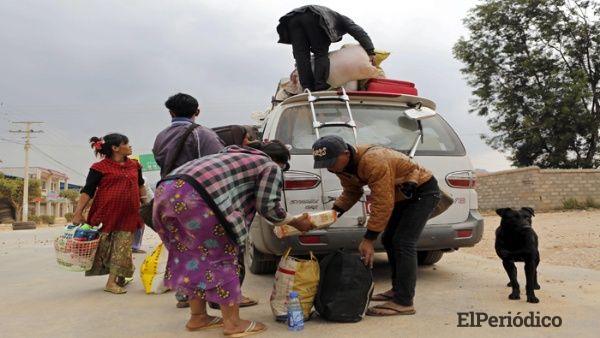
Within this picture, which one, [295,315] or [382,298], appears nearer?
[295,315]

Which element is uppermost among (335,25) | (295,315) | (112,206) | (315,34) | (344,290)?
(335,25)

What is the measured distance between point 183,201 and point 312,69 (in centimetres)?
319

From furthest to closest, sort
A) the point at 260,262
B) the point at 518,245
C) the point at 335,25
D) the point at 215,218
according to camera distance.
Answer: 1. the point at 335,25
2. the point at 260,262
3. the point at 518,245
4. the point at 215,218

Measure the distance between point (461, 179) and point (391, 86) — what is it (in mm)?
1251

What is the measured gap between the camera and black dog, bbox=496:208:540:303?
393 centimetres

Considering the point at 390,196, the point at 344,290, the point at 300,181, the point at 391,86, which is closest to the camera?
the point at 390,196

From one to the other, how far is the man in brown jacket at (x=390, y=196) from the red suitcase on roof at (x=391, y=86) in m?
1.67

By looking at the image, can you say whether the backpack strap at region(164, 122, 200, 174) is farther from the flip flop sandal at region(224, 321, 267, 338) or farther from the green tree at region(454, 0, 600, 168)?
the green tree at region(454, 0, 600, 168)

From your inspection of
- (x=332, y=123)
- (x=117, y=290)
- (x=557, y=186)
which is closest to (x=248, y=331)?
(x=332, y=123)

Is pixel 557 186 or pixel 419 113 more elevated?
pixel 419 113

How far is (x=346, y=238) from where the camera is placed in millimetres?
4262

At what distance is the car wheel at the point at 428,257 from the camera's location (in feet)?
19.3

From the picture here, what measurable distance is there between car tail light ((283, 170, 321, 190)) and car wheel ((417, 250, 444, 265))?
7.34 feet

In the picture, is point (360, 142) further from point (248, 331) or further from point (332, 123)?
point (248, 331)
